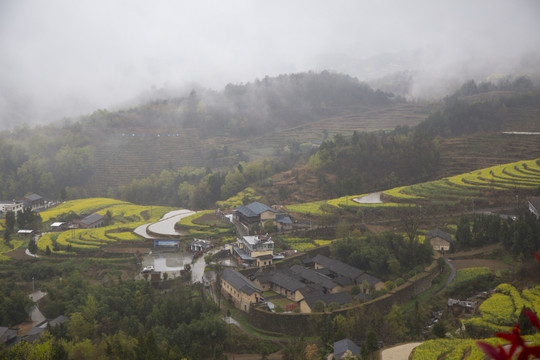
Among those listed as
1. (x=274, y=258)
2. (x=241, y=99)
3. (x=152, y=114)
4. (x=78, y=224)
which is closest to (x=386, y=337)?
(x=274, y=258)

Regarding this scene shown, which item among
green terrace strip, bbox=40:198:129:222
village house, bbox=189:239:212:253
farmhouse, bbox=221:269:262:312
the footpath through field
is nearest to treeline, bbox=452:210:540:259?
farmhouse, bbox=221:269:262:312

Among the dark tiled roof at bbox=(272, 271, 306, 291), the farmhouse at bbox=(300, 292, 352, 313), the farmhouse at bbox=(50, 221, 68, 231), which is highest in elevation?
the farmhouse at bbox=(50, 221, 68, 231)

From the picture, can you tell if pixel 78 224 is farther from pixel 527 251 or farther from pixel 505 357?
pixel 505 357

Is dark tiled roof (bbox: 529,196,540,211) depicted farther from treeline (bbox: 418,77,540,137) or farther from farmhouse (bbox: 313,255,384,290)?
Result: treeline (bbox: 418,77,540,137)

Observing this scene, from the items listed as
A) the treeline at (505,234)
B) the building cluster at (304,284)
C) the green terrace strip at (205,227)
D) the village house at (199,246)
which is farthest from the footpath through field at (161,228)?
the treeline at (505,234)

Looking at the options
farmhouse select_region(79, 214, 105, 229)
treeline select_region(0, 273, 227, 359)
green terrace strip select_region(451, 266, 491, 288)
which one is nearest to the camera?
treeline select_region(0, 273, 227, 359)

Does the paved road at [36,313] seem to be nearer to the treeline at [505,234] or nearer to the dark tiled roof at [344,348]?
the dark tiled roof at [344,348]

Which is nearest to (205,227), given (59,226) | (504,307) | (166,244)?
(166,244)
